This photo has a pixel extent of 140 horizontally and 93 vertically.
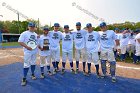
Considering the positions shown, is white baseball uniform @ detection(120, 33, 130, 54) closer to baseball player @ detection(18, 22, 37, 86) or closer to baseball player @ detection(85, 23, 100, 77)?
baseball player @ detection(85, 23, 100, 77)

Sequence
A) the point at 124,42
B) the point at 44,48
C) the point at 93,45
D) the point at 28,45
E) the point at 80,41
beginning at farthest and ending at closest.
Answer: the point at 124,42, the point at 80,41, the point at 44,48, the point at 93,45, the point at 28,45

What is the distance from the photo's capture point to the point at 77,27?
852 centimetres

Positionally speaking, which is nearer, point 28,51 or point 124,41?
point 28,51

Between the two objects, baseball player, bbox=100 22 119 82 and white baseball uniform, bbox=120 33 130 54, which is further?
white baseball uniform, bbox=120 33 130 54

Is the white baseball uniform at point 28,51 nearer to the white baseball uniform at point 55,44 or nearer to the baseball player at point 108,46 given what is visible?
the white baseball uniform at point 55,44

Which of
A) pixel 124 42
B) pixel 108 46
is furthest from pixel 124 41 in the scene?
Result: pixel 108 46

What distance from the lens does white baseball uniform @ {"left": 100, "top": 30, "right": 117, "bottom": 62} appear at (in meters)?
7.47

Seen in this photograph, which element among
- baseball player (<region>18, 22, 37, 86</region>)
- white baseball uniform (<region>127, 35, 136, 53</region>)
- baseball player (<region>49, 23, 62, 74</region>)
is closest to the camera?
baseball player (<region>18, 22, 37, 86</region>)

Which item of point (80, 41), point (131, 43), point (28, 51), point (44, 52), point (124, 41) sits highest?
point (80, 41)

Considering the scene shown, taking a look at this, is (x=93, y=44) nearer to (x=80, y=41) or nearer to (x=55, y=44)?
(x=80, y=41)

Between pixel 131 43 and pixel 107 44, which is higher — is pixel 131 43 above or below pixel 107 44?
below

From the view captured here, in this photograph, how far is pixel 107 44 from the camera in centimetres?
752

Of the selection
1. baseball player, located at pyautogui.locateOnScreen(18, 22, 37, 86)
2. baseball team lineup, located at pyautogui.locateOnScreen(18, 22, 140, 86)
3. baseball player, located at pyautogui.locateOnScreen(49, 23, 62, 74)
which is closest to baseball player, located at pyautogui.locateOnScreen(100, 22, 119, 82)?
baseball team lineup, located at pyautogui.locateOnScreen(18, 22, 140, 86)

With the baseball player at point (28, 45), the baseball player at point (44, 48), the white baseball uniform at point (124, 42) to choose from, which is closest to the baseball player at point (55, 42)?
the baseball player at point (44, 48)
